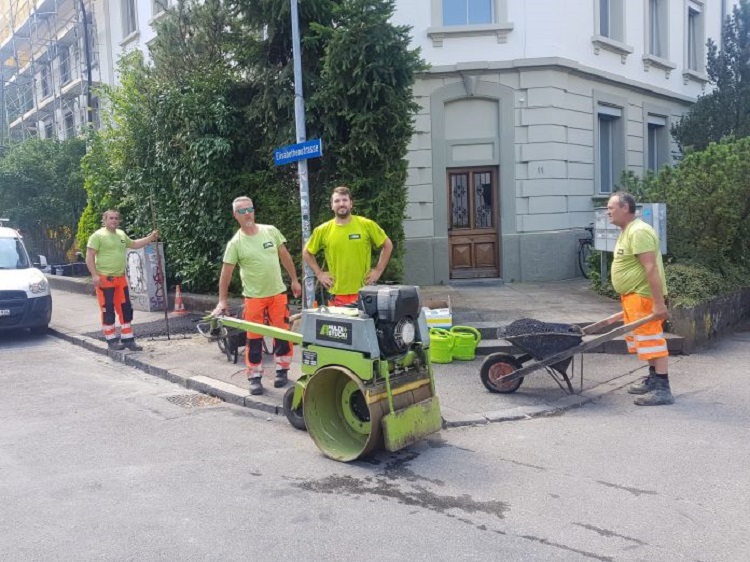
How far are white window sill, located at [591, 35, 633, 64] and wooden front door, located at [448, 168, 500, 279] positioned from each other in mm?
3524

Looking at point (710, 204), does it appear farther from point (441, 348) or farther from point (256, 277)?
point (256, 277)

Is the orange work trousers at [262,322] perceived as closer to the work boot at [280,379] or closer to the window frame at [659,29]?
the work boot at [280,379]

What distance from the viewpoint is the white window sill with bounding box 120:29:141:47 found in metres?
20.2

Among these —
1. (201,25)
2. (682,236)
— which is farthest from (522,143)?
(201,25)

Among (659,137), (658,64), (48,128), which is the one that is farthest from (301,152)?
(48,128)

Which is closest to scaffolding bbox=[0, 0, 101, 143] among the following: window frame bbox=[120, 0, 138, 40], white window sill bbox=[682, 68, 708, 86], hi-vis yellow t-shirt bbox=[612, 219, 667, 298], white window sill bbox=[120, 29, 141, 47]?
window frame bbox=[120, 0, 138, 40]

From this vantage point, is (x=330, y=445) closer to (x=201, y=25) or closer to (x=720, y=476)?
(x=720, y=476)

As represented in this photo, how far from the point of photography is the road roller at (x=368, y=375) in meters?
5.03

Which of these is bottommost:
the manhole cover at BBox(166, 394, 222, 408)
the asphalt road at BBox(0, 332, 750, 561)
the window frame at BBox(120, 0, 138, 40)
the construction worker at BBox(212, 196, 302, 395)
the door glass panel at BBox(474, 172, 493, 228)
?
the asphalt road at BBox(0, 332, 750, 561)

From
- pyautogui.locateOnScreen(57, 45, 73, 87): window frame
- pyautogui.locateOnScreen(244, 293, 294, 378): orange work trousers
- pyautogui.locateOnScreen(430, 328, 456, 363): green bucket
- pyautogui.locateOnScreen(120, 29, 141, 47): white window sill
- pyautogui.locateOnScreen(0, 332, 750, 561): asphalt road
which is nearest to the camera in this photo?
pyautogui.locateOnScreen(0, 332, 750, 561): asphalt road

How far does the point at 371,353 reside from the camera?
499 centimetres

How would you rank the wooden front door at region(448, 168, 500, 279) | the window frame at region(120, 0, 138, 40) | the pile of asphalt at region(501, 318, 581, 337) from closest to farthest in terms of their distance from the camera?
the pile of asphalt at region(501, 318, 581, 337), the wooden front door at region(448, 168, 500, 279), the window frame at region(120, 0, 138, 40)

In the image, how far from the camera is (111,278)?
9.54m

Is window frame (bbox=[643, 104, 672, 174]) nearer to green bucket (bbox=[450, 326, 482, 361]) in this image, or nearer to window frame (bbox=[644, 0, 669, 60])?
window frame (bbox=[644, 0, 669, 60])
